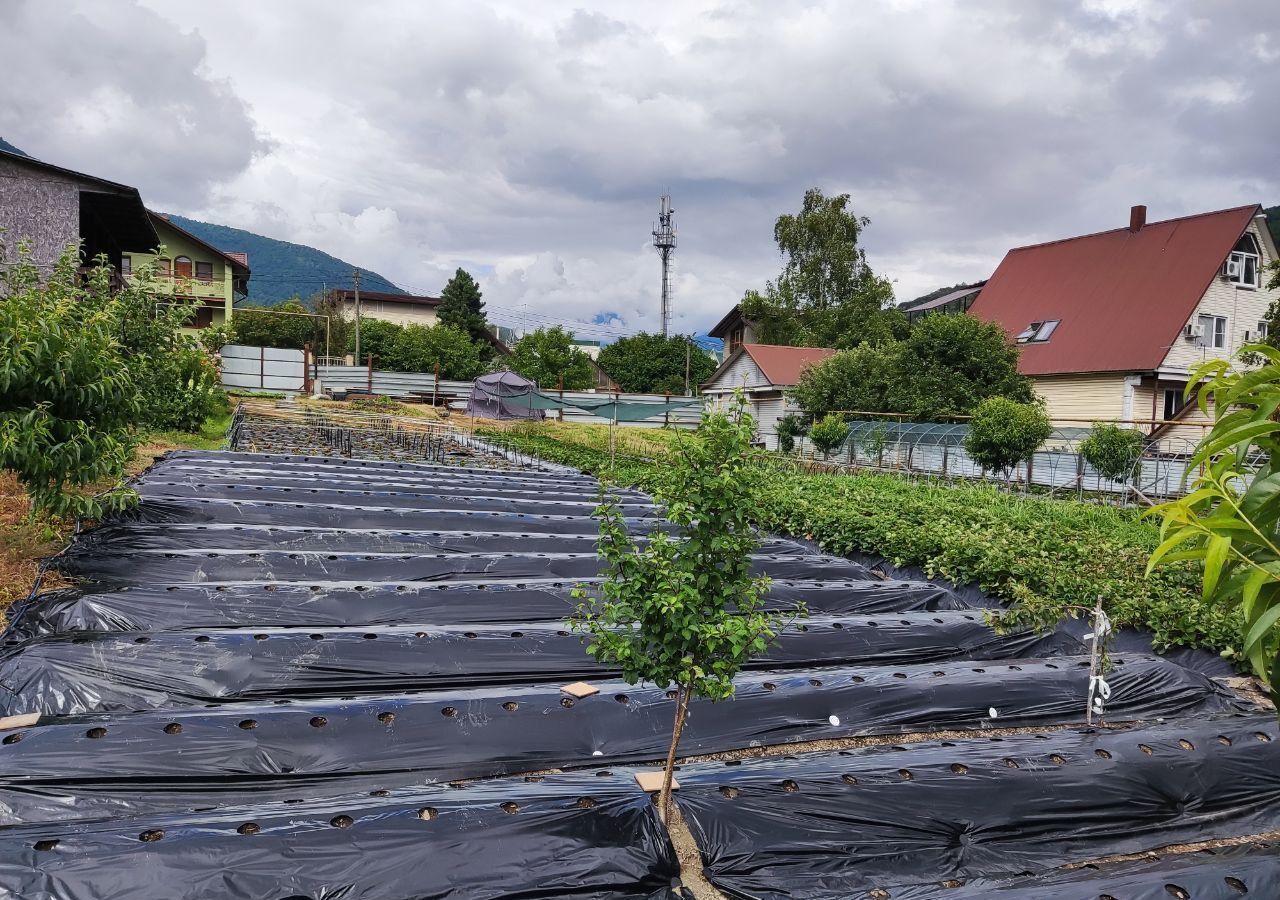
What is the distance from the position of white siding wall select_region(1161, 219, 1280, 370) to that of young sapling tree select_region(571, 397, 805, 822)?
81.0 feet

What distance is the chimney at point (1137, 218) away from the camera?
91.2 feet

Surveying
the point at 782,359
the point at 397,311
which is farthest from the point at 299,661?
the point at 397,311

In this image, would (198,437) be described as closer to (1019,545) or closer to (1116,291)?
(1019,545)

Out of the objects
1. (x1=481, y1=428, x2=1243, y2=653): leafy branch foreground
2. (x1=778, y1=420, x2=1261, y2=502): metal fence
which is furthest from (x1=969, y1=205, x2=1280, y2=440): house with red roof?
(x1=481, y1=428, x2=1243, y2=653): leafy branch foreground

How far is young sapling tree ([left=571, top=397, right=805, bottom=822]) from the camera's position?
3.62 m

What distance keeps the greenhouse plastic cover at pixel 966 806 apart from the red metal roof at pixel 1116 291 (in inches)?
884

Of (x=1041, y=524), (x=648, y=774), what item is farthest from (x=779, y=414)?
(x=648, y=774)

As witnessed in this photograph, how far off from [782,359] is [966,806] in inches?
1249

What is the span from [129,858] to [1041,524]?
1063cm

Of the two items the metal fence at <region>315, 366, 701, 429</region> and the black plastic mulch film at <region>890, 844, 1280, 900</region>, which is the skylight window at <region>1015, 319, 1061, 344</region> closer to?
the metal fence at <region>315, 366, 701, 429</region>

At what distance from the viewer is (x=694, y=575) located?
3754 millimetres

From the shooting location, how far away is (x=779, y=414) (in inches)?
1323

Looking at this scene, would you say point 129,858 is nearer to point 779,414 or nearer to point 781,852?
point 781,852

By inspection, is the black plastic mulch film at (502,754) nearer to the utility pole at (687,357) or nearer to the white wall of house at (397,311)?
the utility pole at (687,357)
